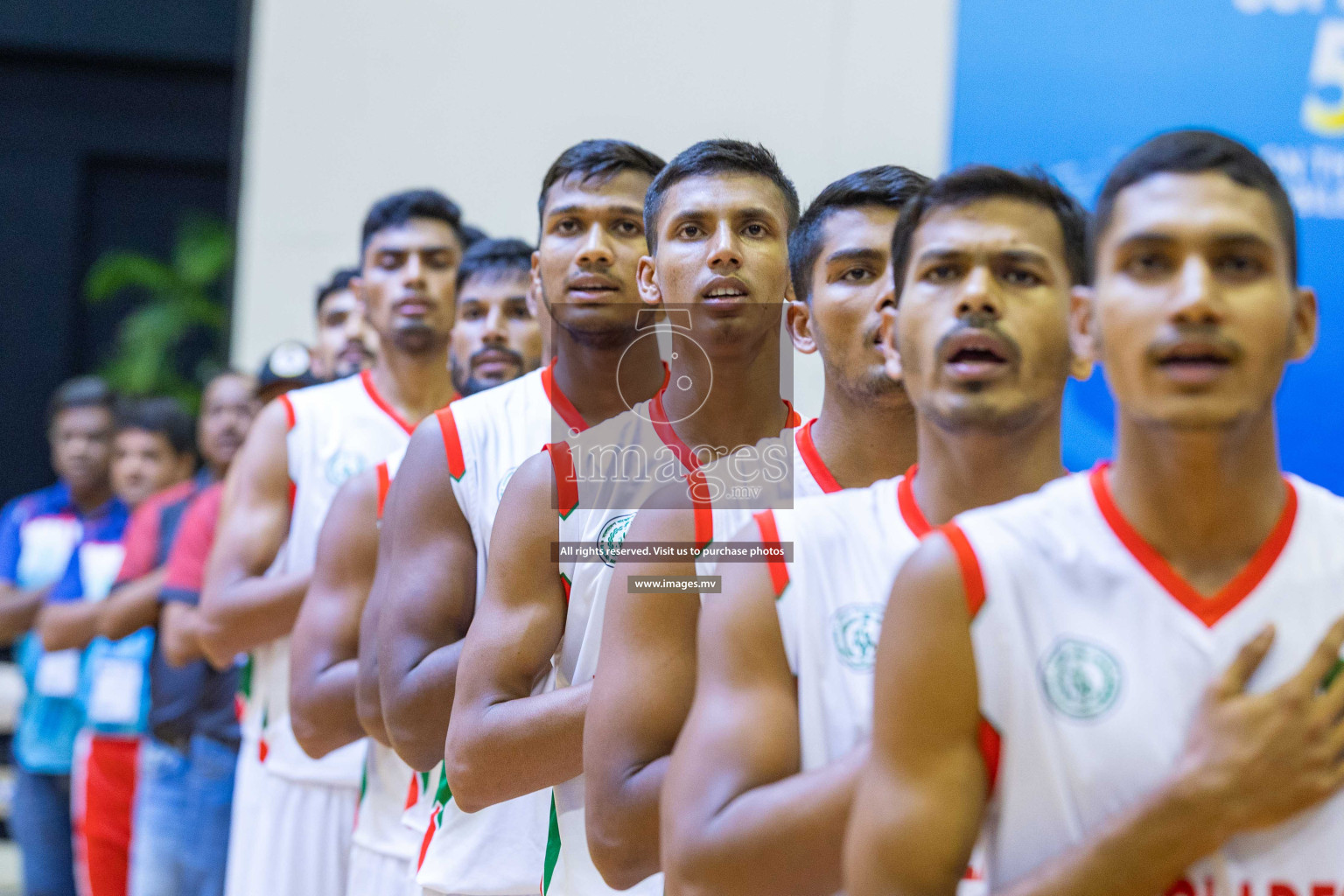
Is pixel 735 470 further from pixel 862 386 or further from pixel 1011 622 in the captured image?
pixel 1011 622

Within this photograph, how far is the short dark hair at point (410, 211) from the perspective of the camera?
15.9ft

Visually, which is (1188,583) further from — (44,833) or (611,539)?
(44,833)

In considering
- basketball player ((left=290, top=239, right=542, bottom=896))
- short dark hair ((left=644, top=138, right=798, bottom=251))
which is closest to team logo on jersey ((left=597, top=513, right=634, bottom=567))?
short dark hair ((left=644, top=138, right=798, bottom=251))

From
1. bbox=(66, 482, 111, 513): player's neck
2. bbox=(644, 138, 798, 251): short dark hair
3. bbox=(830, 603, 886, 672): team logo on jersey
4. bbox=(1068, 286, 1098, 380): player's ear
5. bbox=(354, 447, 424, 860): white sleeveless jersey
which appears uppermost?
bbox=(644, 138, 798, 251): short dark hair

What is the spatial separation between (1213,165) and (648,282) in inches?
56.4

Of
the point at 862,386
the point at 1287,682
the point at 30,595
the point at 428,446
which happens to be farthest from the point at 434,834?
the point at 30,595

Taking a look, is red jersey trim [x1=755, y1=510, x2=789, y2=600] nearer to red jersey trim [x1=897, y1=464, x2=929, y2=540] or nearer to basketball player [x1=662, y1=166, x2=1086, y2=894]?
basketball player [x1=662, y1=166, x2=1086, y2=894]

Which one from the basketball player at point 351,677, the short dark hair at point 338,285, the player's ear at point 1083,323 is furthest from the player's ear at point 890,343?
the short dark hair at point 338,285

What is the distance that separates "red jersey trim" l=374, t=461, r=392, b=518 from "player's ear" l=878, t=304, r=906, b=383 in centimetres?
174

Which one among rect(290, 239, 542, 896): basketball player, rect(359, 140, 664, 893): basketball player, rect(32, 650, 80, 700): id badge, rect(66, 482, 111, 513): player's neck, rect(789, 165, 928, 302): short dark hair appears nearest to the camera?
rect(789, 165, 928, 302): short dark hair

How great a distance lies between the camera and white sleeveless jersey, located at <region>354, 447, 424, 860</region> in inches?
156

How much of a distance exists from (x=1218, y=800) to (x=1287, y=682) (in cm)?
15

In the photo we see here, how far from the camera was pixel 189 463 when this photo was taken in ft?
25.6

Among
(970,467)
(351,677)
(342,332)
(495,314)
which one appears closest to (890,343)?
(970,467)
